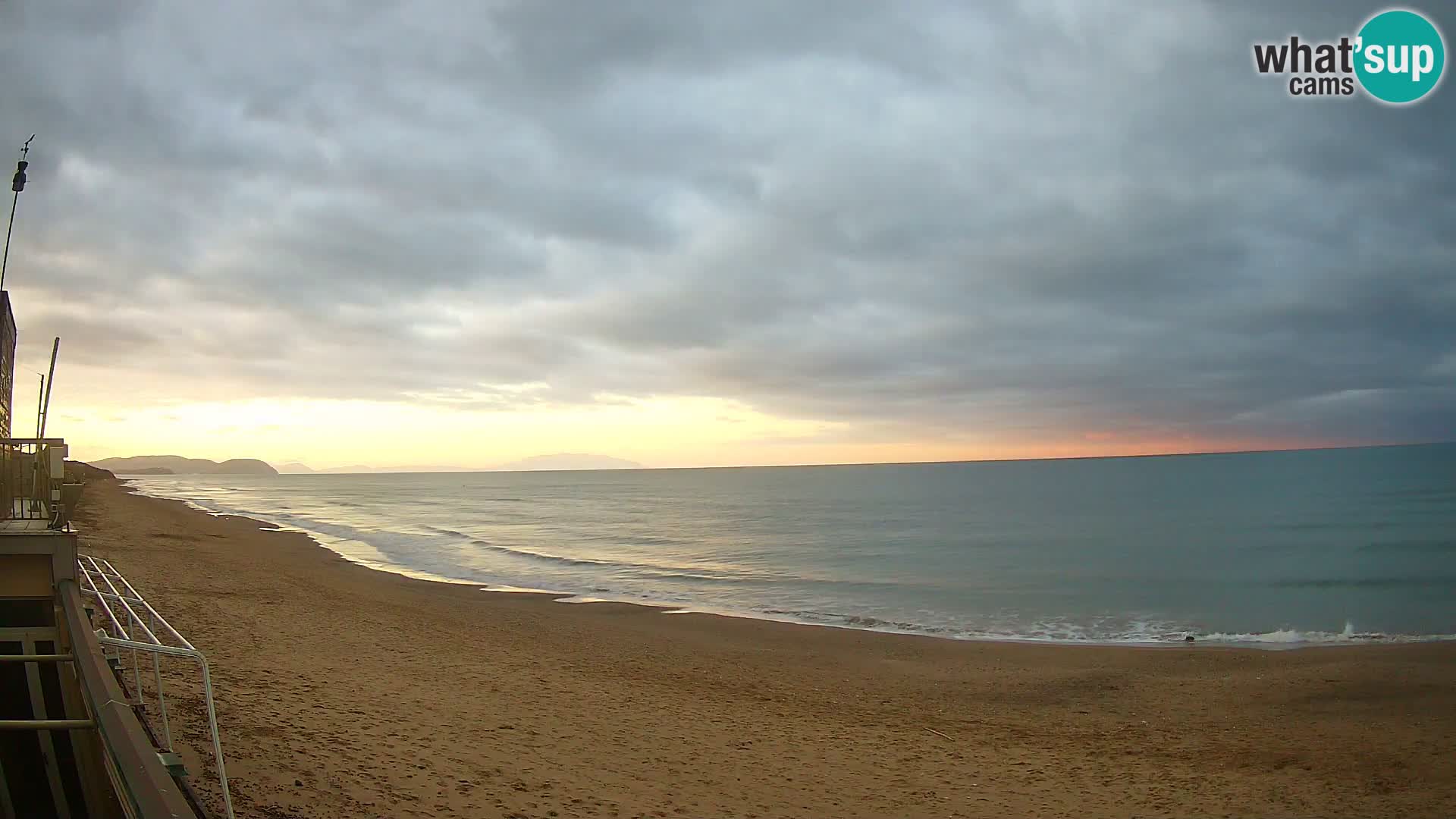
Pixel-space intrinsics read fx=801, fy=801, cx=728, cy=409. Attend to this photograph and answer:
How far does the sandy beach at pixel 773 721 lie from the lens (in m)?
7.75

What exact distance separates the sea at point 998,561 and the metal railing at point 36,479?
1421 cm

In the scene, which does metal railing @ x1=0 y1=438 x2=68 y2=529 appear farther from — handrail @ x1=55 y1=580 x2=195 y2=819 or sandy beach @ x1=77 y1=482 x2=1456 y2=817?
handrail @ x1=55 y1=580 x2=195 y2=819

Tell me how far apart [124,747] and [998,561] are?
112 feet

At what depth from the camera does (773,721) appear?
36.4 feet

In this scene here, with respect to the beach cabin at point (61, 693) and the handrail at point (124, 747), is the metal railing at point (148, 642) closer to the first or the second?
the beach cabin at point (61, 693)

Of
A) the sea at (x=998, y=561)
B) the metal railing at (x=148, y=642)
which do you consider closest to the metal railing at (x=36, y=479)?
the metal railing at (x=148, y=642)

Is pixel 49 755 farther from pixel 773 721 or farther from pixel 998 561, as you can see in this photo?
pixel 998 561

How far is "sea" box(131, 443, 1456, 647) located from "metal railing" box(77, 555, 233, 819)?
499 inches

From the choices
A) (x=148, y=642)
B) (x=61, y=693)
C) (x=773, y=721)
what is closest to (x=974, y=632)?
(x=773, y=721)

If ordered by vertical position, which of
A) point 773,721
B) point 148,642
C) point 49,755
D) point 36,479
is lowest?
point 773,721

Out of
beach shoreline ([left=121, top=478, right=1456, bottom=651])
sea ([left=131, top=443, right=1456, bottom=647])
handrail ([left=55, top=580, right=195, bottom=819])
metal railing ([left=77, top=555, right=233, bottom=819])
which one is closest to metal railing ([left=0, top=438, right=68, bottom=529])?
metal railing ([left=77, top=555, right=233, bottom=819])

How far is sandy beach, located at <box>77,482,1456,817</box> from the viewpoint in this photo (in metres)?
7.75

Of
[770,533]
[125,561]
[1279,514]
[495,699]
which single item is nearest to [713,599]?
[495,699]

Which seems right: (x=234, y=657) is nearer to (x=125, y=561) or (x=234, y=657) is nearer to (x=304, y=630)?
(x=304, y=630)
